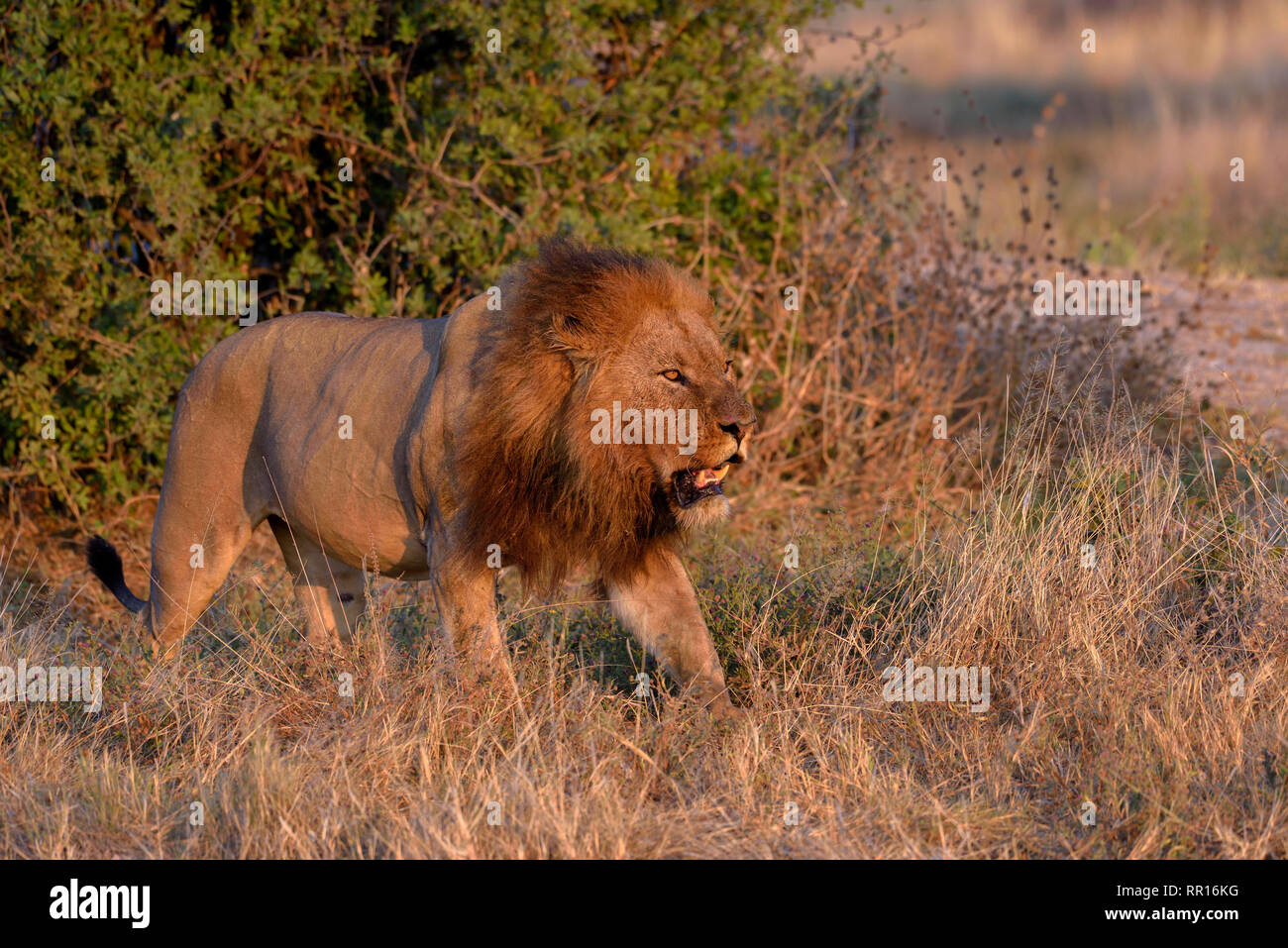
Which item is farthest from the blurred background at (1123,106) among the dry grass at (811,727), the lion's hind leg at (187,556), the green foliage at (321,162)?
the lion's hind leg at (187,556)

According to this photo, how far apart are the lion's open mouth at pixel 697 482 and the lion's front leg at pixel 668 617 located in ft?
1.20

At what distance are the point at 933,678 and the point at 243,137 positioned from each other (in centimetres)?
471

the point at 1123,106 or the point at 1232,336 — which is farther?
the point at 1123,106

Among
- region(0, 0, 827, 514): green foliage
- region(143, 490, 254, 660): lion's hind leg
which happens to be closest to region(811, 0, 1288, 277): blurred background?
region(0, 0, 827, 514): green foliage

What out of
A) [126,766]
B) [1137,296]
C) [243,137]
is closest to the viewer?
[126,766]

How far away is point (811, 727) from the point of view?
4453 mm

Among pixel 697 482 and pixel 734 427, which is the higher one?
pixel 734 427

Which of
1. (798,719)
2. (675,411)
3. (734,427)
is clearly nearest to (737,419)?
(734,427)

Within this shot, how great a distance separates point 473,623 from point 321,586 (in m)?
1.31

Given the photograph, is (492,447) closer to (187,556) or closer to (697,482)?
(697,482)

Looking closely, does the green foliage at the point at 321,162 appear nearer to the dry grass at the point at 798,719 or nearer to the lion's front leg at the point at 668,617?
the dry grass at the point at 798,719
